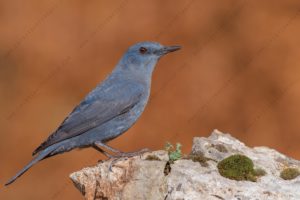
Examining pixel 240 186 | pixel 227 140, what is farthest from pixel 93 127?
pixel 240 186

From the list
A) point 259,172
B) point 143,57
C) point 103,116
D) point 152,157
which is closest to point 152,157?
point 152,157

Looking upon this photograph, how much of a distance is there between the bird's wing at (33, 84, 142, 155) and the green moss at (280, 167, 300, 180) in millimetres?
2504

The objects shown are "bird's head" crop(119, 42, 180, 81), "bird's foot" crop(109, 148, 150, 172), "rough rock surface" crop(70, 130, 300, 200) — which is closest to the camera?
"rough rock surface" crop(70, 130, 300, 200)

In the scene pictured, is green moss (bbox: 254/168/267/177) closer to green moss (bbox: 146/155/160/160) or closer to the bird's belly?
green moss (bbox: 146/155/160/160)

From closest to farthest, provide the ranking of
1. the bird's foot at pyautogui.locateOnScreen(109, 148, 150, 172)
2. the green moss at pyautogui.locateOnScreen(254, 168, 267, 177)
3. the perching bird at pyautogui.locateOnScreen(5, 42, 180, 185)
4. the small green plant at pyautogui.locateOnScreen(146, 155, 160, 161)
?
the green moss at pyautogui.locateOnScreen(254, 168, 267, 177), the small green plant at pyautogui.locateOnScreen(146, 155, 160, 161), the bird's foot at pyautogui.locateOnScreen(109, 148, 150, 172), the perching bird at pyautogui.locateOnScreen(5, 42, 180, 185)

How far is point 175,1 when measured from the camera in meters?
21.8

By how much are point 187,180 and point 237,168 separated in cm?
67

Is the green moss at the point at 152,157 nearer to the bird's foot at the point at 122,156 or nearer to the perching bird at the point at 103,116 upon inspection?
the bird's foot at the point at 122,156

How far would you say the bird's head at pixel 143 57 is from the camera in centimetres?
1072

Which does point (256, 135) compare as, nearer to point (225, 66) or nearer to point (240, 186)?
point (225, 66)

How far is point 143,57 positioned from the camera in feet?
35.4

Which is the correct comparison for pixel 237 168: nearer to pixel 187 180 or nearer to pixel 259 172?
pixel 259 172

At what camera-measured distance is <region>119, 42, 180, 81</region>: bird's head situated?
10719 mm

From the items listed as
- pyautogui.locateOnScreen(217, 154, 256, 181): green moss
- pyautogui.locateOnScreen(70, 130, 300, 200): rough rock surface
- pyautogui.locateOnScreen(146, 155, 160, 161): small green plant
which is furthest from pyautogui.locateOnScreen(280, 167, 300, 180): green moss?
pyautogui.locateOnScreen(146, 155, 160, 161): small green plant
